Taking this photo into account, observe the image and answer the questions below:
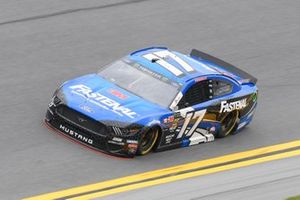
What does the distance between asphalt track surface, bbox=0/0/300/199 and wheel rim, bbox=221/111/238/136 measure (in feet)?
0.48

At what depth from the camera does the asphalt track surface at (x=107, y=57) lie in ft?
46.1

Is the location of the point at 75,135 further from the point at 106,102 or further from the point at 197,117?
the point at 197,117

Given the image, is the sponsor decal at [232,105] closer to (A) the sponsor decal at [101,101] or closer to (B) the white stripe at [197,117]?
(B) the white stripe at [197,117]

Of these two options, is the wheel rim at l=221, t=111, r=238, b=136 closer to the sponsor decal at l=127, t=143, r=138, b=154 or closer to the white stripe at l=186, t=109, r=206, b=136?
the white stripe at l=186, t=109, r=206, b=136

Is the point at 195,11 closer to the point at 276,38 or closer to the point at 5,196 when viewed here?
the point at 276,38

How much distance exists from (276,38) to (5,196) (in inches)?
368

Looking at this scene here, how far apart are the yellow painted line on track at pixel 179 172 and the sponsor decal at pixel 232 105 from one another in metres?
0.79

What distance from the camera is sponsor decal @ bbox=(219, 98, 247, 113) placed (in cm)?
1567

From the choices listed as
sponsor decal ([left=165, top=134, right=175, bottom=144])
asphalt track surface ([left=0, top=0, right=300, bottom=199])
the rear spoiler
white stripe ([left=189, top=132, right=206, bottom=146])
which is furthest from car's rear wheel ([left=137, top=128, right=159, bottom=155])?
the rear spoiler

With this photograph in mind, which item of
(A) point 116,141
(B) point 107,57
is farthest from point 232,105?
(B) point 107,57

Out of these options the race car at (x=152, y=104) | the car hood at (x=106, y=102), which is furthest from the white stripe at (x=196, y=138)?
the car hood at (x=106, y=102)

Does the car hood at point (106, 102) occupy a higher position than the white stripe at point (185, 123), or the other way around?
the car hood at point (106, 102)

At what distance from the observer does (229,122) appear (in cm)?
1603

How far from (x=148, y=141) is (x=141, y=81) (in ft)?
3.86
